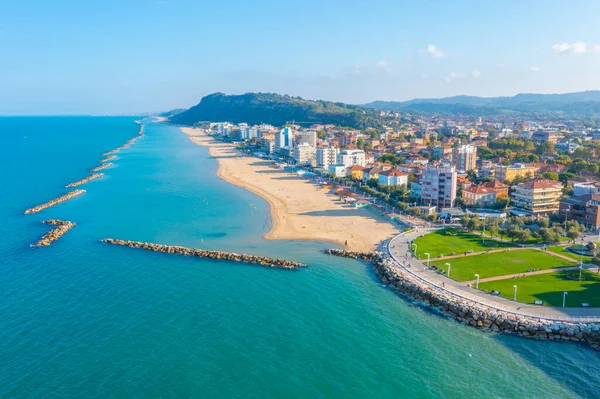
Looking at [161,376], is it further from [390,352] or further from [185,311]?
[390,352]

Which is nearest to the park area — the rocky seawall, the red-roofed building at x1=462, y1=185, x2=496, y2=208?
the rocky seawall

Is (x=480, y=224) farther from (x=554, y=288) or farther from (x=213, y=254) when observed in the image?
(x=213, y=254)

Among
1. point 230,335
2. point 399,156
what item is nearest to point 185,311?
point 230,335

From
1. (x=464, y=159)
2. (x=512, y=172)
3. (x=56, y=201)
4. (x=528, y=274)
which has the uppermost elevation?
(x=464, y=159)

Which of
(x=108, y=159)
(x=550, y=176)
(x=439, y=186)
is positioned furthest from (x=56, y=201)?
(x=550, y=176)

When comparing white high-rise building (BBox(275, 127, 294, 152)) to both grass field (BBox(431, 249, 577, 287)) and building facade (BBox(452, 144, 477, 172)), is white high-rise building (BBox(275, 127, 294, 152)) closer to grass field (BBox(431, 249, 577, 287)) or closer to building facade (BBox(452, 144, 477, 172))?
building facade (BBox(452, 144, 477, 172))

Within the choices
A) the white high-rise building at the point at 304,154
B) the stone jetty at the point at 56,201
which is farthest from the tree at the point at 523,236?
the white high-rise building at the point at 304,154
